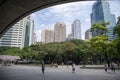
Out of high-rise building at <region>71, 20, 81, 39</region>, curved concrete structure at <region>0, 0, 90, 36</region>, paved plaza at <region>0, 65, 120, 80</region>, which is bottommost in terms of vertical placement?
paved plaza at <region>0, 65, 120, 80</region>

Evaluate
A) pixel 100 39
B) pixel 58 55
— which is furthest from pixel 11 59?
pixel 100 39

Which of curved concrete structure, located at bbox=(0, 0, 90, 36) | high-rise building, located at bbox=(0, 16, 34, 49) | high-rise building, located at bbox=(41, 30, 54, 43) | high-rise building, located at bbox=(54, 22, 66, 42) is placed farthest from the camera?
high-rise building, located at bbox=(0, 16, 34, 49)

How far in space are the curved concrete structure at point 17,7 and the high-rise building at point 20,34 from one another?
7437cm

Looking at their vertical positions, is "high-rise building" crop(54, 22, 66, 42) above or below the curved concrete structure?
above

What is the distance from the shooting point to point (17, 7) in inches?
312

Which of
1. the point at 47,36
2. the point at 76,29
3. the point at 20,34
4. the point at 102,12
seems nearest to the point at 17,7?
the point at 102,12

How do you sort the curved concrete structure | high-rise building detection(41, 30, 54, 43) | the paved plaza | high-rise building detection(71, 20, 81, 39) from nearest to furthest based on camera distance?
1. the curved concrete structure
2. the paved plaza
3. high-rise building detection(41, 30, 54, 43)
4. high-rise building detection(71, 20, 81, 39)

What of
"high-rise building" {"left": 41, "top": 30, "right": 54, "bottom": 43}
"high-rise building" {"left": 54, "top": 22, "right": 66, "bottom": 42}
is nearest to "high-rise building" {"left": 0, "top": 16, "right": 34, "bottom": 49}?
"high-rise building" {"left": 41, "top": 30, "right": 54, "bottom": 43}

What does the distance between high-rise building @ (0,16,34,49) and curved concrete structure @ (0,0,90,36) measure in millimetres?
74368

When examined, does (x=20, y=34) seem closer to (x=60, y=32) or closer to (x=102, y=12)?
(x=60, y=32)

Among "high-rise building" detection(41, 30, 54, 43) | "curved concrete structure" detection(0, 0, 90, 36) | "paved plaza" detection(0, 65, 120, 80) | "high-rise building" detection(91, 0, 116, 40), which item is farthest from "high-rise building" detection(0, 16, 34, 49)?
"curved concrete structure" detection(0, 0, 90, 36)

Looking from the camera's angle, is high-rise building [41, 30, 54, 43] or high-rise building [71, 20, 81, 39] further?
high-rise building [71, 20, 81, 39]

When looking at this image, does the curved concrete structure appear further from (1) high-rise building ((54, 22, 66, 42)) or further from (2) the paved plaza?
(1) high-rise building ((54, 22, 66, 42))

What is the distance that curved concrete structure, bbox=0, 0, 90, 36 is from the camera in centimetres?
734
